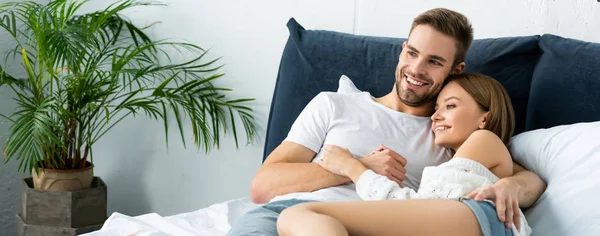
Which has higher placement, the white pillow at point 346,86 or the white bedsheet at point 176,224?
the white pillow at point 346,86

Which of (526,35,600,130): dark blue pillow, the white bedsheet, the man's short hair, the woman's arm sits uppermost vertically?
the man's short hair

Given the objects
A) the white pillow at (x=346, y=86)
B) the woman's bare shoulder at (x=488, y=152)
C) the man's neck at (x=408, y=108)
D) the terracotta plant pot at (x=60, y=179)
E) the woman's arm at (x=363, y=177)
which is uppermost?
the white pillow at (x=346, y=86)

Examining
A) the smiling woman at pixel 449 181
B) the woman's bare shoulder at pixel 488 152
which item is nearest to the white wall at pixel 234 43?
the smiling woman at pixel 449 181

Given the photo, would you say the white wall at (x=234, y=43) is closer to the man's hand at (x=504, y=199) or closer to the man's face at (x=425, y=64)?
the man's face at (x=425, y=64)

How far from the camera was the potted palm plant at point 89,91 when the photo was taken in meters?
2.84

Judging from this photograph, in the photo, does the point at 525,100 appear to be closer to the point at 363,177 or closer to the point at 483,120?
the point at 483,120

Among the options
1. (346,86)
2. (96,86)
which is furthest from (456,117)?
(96,86)

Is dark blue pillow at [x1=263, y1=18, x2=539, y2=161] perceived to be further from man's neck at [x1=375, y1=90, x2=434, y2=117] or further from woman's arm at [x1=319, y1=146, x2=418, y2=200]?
woman's arm at [x1=319, y1=146, x2=418, y2=200]

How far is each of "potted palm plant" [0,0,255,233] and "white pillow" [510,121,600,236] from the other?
4.07ft

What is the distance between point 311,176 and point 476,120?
423mm

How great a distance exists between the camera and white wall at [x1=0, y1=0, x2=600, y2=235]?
243 cm

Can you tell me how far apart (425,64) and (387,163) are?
296mm

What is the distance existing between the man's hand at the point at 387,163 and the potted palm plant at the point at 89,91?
98 centimetres

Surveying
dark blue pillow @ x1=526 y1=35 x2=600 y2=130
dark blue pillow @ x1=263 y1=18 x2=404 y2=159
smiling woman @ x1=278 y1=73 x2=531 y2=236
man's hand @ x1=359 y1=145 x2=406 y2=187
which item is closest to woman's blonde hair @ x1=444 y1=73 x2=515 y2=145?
smiling woman @ x1=278 y1=73 x2=531 y2=236
